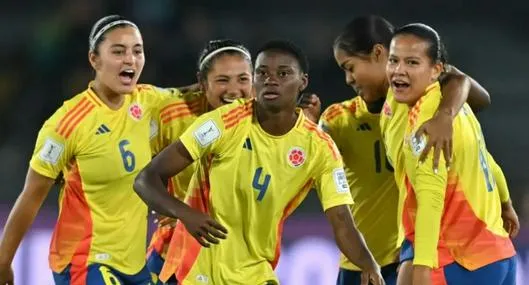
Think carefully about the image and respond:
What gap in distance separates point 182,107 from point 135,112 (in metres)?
0.31

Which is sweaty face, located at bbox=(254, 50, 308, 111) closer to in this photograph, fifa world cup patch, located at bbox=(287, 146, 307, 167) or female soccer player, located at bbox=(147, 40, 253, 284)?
fifa world cup patch, located at bbox=(287, 146, 307, 167)

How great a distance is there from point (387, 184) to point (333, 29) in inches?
200

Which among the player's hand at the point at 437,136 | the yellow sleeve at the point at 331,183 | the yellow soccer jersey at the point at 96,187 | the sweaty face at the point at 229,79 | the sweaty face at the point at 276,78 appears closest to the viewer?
the player's hand at the point at 437,136

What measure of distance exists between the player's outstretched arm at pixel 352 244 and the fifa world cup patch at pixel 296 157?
0.24 m

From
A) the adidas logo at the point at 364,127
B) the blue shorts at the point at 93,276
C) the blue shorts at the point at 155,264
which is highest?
the adidas logo at the point at 364,127

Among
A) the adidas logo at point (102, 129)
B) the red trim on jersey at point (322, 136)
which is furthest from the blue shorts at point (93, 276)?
the red trim on jersey at point (322, 136)

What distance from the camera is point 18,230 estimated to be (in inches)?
242

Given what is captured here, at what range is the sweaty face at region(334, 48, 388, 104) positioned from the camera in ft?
21.6

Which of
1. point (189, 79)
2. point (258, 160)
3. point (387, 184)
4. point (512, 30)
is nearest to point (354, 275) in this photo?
point (387, 184)

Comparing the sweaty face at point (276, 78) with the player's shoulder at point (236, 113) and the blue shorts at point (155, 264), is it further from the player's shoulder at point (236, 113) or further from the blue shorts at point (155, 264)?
the blue shorts at point (155, 264)

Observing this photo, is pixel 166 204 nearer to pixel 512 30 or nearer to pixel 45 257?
pixel 45 257

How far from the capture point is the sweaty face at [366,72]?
658 centimetres

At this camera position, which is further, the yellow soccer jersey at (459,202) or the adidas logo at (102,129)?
the adidas logo at (102,129)

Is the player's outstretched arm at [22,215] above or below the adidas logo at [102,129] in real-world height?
below
